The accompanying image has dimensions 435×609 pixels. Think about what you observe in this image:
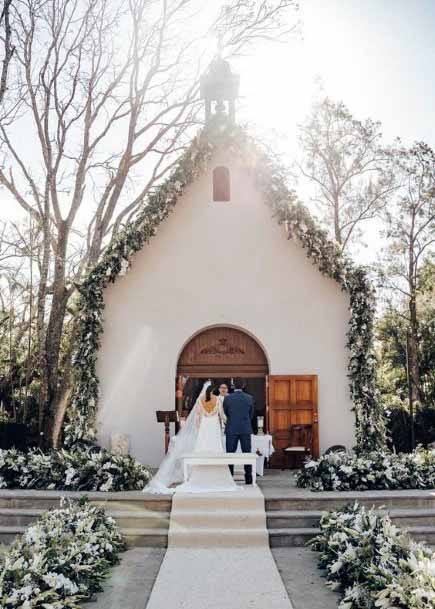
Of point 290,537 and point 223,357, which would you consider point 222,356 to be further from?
point 290,537

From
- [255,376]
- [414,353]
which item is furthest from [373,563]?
[414,353]

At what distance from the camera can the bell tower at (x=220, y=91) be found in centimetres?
1590

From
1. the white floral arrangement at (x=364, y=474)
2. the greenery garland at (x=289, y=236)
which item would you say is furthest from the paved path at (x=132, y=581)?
the greenery garland at (x=289, y=236)

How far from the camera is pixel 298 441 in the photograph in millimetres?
13828

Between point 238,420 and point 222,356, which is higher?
point 222,356

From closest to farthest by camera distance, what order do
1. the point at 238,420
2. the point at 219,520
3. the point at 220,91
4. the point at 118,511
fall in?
the point at 219,520 → the point at 118,511 → the point at 238,420 → the point at 220,91

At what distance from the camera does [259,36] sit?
62.8 ft

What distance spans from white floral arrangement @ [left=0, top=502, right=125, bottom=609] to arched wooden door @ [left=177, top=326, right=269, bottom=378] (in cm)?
573

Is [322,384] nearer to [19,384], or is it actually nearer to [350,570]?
→ [350,570]

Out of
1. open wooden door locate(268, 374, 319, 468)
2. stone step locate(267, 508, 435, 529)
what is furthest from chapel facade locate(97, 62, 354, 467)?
stone step locate(267, 508, 435, 529)

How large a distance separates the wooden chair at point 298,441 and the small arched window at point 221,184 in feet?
17.8

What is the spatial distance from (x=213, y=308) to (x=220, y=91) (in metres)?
5.52

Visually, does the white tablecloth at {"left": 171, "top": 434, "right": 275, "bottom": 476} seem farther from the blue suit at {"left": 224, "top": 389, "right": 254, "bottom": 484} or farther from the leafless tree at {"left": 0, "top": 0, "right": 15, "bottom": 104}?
the leafless tree at {"left": 0, "top": 0, "right": 15, "bottom": 104}

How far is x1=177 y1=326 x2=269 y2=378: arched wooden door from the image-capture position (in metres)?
14.5
